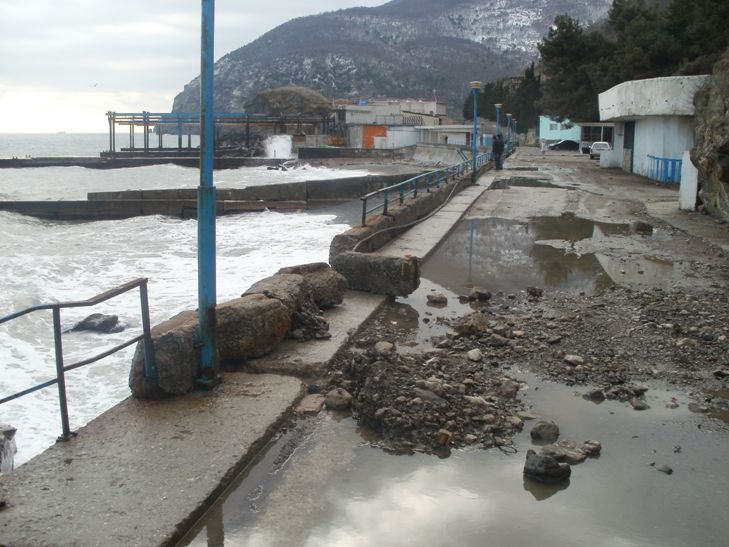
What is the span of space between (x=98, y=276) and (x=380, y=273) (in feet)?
30.9

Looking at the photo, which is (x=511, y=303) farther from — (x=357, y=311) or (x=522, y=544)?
(x=522, y=544)

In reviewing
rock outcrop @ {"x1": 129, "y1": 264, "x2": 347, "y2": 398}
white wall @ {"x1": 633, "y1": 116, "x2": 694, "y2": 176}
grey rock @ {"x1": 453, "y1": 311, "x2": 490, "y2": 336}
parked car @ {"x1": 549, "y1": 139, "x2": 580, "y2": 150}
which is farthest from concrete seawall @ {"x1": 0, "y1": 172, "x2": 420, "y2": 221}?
parked car @ {"x1": 549, "y1": 139, "x2": 580, "y2": 150}

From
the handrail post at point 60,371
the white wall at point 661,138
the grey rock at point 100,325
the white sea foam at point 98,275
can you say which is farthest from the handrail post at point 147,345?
the white wall at point 661,138

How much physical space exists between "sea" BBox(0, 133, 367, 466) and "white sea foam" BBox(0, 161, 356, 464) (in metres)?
0.02

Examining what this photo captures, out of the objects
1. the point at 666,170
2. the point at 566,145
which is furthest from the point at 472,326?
the point at 566,145

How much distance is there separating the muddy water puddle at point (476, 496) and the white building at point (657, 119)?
14349 millimetres

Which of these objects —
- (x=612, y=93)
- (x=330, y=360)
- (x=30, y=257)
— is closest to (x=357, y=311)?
(x=330, y=360)

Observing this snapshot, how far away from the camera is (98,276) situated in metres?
15.7

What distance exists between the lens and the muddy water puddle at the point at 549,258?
9773 mm

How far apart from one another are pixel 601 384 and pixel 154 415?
3474 millimetres

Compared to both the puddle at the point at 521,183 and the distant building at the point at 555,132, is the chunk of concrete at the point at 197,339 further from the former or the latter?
the distant building at the point at 555,132

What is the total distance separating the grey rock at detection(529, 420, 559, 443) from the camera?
4.79 meters

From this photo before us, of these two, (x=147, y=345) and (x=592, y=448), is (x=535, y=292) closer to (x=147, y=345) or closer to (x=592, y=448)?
(x=592, y=448)

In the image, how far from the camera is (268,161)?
56.6 m
